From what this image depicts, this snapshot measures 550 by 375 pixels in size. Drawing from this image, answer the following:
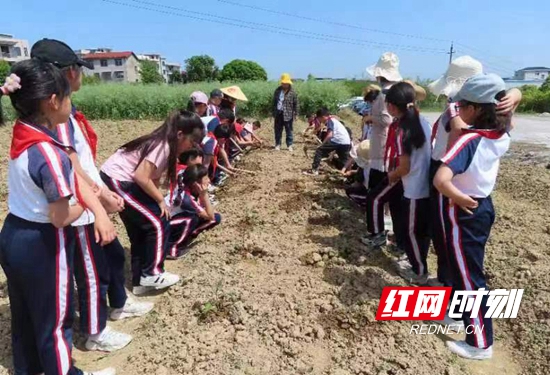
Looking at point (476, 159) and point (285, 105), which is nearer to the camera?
point (476, 159)

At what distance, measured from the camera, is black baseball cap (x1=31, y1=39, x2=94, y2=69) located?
83.4 inches

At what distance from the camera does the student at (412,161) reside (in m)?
2.92

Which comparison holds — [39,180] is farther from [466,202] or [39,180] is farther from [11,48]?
[11,48]

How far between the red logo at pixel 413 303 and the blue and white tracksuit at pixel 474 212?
1.20 ft

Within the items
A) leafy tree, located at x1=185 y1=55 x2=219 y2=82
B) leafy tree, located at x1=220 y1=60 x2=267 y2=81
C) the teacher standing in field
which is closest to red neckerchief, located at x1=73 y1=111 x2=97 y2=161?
the teacher standing in field

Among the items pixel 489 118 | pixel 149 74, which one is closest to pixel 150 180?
pixel 489 118

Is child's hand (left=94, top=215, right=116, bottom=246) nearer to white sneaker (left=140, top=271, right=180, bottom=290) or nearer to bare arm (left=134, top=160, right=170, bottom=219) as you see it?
bare arm (left=134, top=160, right=170, bottom=219)

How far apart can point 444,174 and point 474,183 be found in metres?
0.23

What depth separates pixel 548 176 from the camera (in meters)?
5.99

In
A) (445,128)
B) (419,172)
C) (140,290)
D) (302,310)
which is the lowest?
(140,290)

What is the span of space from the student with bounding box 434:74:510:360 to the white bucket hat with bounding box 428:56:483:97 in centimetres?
139

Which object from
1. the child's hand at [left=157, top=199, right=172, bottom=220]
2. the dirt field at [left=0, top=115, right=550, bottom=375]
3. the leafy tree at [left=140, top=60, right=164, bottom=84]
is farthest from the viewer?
the leafy tree at [left=140, top=60, right=164, bottom=84]

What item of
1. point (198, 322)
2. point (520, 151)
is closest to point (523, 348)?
point (198, 322)

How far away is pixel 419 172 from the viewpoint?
295cm
